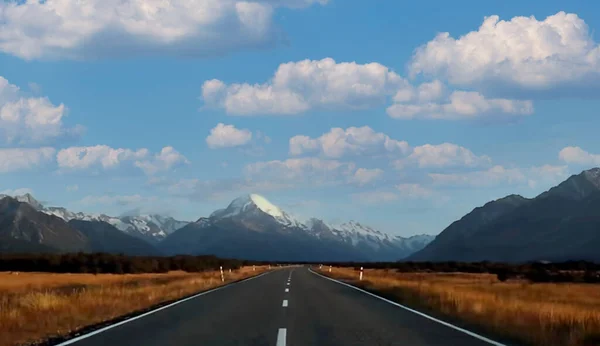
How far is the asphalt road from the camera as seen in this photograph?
1455cm

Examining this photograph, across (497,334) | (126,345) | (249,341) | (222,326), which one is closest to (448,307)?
(497,334)

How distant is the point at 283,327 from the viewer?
17.2 m

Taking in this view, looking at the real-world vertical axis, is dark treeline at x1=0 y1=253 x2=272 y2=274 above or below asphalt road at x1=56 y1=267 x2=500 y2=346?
above

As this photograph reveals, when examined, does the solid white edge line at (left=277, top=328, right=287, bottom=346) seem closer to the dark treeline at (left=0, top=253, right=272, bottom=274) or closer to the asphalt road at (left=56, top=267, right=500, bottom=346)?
the asphalt road at (left=56, top=267, right=500, bottom=346)

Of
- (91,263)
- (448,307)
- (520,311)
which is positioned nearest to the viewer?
(520,311)

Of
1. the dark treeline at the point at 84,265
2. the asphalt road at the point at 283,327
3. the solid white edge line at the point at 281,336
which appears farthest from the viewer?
the dark treeline at the point at 84,265

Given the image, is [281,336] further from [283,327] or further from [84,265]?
[84,265]

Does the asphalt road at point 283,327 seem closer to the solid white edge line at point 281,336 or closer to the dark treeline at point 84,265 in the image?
the solid white edge line at point 281,336

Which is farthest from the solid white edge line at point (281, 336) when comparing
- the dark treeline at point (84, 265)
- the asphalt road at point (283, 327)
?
the dark treeline at point (84, 265)

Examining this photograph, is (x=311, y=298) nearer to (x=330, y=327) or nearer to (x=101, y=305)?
(x=101, y=305)

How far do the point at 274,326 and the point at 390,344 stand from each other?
4.24 metres

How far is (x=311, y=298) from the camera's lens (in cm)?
2867

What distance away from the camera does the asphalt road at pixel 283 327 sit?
14.5 metres

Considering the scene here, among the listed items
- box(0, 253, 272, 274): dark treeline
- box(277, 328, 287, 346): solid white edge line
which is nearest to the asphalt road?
box(277, 328, 287, 346): solid white edge line
